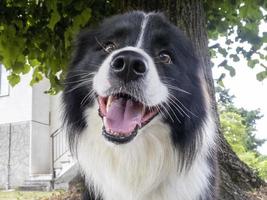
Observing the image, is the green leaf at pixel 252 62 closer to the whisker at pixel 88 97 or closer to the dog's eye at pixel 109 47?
the dog's eye at pixel 109 47

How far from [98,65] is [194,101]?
0.71 m

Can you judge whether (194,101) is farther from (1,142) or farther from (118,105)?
(1,142)

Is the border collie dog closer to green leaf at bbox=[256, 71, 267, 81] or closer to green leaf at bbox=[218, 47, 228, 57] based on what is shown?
green leaf at bbox=[256, 71, 267, 81]

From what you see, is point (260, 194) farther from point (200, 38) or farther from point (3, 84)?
point (3, 84)

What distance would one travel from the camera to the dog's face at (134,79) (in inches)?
109

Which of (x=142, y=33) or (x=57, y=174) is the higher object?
(x=57, y=174)

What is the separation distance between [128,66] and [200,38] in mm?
2333

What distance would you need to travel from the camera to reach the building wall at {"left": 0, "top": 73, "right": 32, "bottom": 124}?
14684 mm

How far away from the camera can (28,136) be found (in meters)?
14.5

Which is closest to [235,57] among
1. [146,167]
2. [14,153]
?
[146,167]

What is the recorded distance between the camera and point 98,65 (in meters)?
3.11

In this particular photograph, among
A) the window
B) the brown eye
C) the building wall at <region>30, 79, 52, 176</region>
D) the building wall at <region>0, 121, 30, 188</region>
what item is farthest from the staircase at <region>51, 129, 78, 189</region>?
the brown eye

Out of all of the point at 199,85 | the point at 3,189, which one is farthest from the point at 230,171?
the point at 3,189

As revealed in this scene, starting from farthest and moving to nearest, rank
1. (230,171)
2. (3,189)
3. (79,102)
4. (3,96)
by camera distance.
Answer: (3,96), (3,189), (230,171), (79,102)
